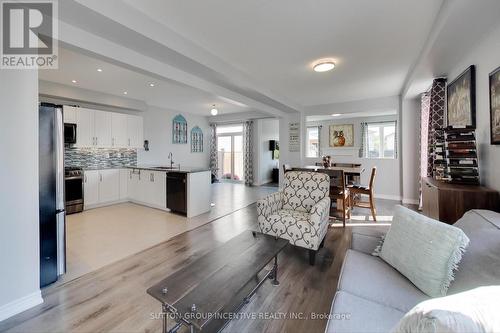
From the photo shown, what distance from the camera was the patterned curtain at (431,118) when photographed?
3.60 meters

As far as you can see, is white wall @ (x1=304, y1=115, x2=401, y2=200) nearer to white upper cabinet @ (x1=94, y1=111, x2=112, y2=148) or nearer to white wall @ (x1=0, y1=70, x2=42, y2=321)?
white upper cabinet @ (x1=94, y1=111, x2=112, y2=148)

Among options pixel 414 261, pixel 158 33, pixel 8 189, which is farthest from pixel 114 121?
pixel 414 261

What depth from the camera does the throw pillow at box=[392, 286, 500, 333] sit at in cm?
55

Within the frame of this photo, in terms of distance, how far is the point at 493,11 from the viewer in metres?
1.90

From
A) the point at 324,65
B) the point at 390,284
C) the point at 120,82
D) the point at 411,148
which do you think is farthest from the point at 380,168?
the point at 120,82

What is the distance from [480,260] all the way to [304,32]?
2.56 metres

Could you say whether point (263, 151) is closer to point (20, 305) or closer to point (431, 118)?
point (431, 118)

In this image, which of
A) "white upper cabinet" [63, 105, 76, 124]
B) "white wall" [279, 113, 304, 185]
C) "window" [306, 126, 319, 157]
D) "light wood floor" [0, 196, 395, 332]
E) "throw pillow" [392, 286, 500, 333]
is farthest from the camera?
"window" [306, 126, 319, 157]

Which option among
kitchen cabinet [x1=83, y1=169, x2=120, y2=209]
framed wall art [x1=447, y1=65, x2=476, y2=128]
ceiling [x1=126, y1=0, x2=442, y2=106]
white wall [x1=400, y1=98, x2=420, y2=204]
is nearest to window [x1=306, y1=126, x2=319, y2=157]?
white wall [x1=400, y1=98, x2=420, y2=204]

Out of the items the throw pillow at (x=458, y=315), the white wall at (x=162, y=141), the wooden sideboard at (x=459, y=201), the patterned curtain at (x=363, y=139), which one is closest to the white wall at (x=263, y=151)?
the white wall at (x=162, y=141)

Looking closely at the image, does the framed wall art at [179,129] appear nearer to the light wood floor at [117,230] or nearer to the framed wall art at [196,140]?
the framed wall art at [196,140]

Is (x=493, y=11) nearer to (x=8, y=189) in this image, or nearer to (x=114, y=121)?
(x=8, y=189)

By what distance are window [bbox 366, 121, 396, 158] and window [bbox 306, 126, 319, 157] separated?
171cm

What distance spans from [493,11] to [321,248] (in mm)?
2856
